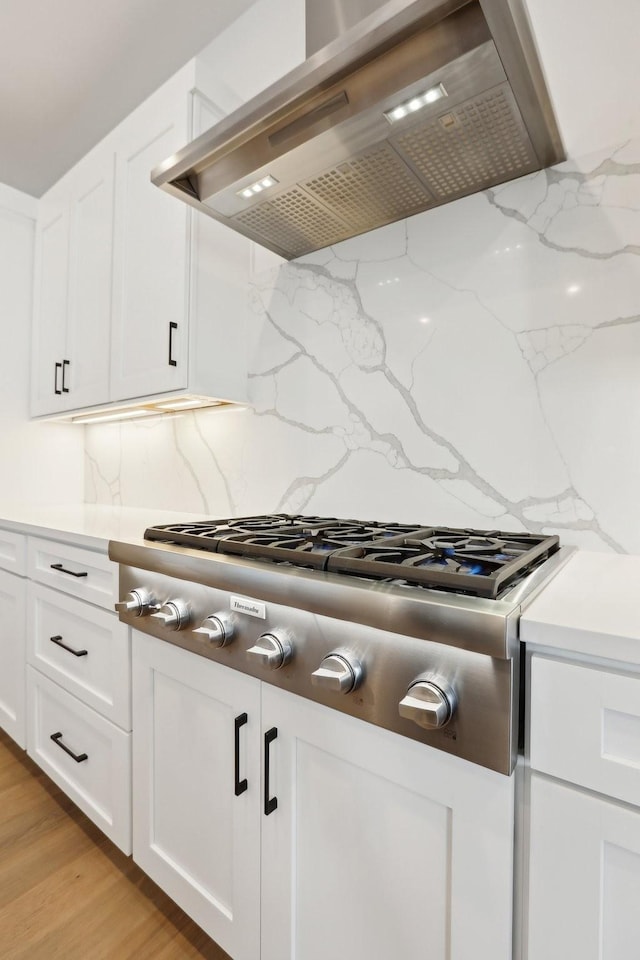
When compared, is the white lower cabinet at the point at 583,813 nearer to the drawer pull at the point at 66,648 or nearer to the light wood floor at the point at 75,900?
the light wood floor at the point at 75,900

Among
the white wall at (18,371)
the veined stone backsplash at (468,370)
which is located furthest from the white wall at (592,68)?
the white wall at (18,371)

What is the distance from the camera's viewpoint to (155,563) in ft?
3.51

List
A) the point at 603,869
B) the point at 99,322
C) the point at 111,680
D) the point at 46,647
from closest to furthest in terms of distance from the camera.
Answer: the point at 603,869
the point at 111,680
the point at 46,647
the point at 99,322

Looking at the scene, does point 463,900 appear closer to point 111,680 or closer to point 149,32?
point 111,680

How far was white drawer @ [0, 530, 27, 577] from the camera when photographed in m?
1.69

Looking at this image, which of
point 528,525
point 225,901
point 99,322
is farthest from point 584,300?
point 99,322

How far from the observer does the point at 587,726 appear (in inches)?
21.7

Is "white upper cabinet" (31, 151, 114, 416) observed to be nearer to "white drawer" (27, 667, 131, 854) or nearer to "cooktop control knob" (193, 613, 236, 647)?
"white drawer" (27, 667, 131, 854)

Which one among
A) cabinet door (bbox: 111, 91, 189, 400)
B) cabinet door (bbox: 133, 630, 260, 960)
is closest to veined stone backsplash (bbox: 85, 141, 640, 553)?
cabinet door (bbox: 111, 91, 189, 400)

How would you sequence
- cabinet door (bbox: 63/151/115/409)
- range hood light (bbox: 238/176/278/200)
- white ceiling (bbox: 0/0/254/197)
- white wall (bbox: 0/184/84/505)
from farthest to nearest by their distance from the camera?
white wall (bbox: 0/184/84/505) < cabinet door (bbox: 63/151/115/409) < white ceiling (bbox: 0/0/254/197) < range hood light (bbox: 238/176/278/200)

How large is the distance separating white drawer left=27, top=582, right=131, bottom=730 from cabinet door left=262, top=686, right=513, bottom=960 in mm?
537

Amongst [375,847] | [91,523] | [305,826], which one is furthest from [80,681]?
[375,847]

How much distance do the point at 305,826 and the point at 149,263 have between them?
162cm

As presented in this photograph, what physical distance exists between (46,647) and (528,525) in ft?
4.93
